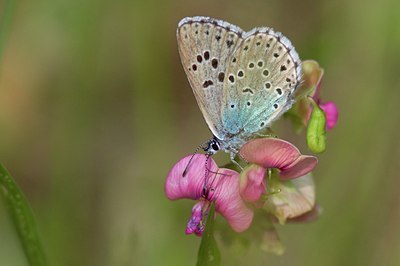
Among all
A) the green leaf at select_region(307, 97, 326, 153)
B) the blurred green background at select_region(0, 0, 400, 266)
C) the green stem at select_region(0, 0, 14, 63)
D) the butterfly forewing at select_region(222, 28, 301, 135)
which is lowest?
the blurred green background at select_region(0, 0, 400, 266)

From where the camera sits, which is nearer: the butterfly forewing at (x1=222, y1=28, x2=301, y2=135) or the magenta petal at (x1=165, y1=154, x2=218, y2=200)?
the magenta petal at (x1=165, y1=154, x2=218, y2=200)

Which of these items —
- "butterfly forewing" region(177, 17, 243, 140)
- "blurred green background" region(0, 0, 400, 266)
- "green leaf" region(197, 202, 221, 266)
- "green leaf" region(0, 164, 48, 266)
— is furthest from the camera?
"blurred green background" region(0, 0, 400, 266)

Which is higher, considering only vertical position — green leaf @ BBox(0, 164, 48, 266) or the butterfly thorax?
the butterfly thorax

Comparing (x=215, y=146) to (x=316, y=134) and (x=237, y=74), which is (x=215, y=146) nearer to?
(x=237, y=74)

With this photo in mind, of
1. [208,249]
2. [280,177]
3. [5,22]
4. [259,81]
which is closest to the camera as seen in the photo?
[208,249]

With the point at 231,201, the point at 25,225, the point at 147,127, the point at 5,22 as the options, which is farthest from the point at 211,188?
the point at 147,127

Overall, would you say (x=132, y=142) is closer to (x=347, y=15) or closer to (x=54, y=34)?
(x=54, y=34)

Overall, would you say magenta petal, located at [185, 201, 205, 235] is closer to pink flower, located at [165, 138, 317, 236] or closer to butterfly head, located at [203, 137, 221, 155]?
pink flower, located at [165, 138, 317, 236]

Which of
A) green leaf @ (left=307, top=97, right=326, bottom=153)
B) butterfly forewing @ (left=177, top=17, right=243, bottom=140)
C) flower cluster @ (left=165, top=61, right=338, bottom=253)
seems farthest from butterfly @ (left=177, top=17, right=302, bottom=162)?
green leaf @ (left=307, top=97, right=326, bottom=153)
